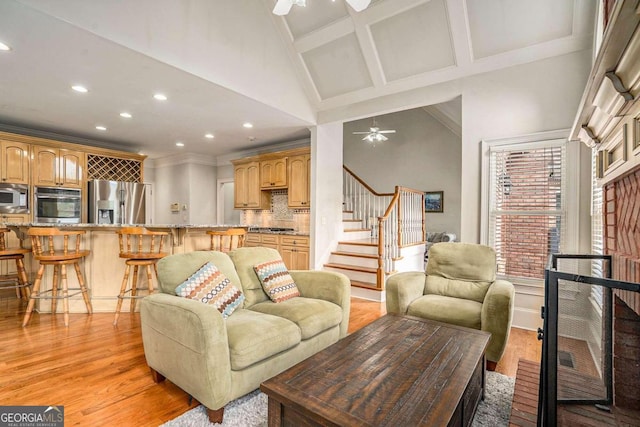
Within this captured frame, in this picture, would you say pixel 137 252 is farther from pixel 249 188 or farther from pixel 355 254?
pixel 249 188

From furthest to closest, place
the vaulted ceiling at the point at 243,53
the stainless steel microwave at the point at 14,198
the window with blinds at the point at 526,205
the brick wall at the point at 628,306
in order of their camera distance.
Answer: the stainless steel microwave at the point at 14,198, the window with blinds at the point at 526,205, the vaulted ceiling at the point at 243,53, the brick wall at the point at 628,306

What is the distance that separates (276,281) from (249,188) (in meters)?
4.59

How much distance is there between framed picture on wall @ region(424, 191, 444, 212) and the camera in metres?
8.56

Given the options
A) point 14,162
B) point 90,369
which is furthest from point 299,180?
point 14,162

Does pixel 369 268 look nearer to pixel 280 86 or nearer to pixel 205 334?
pixel 280 86

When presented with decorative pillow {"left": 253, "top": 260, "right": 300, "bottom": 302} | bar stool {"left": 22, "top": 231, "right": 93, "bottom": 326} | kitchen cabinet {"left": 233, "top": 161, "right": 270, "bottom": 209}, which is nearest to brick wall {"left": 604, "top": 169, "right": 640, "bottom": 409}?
decorative pillow {"left": 253, "top": 260, "right": 300, "bottom": 302}

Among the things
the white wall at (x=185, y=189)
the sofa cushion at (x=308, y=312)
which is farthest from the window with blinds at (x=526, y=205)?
the white wall at (x=185, y=189)

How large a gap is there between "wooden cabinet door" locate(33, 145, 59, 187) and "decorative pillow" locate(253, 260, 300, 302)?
16.4 feet

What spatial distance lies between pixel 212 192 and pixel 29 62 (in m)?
5.05

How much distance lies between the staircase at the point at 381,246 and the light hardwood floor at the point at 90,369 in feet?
4.22

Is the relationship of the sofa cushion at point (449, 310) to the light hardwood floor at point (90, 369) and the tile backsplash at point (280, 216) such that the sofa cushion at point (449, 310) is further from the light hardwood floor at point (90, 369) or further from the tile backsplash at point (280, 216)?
the tile backsplash at point (280, 216)

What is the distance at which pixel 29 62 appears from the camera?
314 cm

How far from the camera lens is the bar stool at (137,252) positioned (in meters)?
3.52

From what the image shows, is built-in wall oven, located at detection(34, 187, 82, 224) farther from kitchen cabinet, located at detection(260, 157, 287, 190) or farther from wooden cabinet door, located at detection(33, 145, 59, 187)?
kitchen cabinet, located at detection(260, 157, 287, 190)
